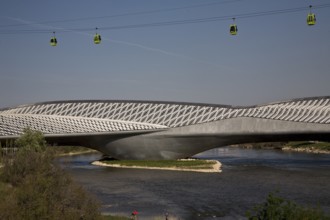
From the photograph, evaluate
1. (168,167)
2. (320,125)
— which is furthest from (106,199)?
(320,125)

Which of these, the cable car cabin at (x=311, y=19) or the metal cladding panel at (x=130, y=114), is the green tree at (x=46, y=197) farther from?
the metal cladding panel at (x=130, y=114)

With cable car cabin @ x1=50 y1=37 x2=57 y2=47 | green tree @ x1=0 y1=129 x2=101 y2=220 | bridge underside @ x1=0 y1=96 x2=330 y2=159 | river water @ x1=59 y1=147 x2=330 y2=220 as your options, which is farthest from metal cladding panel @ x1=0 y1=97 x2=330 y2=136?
green tree @ x1=0 y1=129 x2=101 y2=220

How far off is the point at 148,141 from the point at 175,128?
4.77 m

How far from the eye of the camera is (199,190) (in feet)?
132

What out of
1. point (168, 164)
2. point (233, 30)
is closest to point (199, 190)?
point (233, 30)


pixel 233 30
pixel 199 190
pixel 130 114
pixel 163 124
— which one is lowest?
pixel 199 190

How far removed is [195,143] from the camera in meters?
71.6

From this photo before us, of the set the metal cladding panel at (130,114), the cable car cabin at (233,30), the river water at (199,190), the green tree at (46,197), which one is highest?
the cable car cabin at (233,30)

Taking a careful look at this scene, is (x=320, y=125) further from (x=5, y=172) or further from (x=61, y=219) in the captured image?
(x=61, y=219)

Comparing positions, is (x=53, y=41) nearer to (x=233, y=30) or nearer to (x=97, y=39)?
(x=97, y=39)

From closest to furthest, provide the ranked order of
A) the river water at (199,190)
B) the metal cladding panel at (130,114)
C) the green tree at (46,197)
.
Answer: the green tree at (46,197) < the river water at (199,190) < the metal cladding panel at (130,114)

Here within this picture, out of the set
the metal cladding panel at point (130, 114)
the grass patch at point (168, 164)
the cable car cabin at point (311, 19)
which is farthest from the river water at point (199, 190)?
the metal cladding panel at point (130, 114)

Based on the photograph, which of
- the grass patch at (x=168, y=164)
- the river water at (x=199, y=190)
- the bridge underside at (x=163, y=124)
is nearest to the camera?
the river water at (x=199, y=190)

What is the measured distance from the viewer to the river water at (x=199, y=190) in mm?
30547
